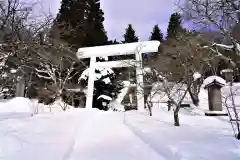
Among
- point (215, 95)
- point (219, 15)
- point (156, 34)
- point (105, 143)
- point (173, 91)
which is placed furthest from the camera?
point (156, 34)

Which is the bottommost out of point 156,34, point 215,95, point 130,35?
point 215,95

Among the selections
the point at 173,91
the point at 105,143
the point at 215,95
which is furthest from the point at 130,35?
the point at 105,143

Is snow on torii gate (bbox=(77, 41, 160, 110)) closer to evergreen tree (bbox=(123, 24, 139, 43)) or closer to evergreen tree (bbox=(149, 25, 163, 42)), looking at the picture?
evergreen tree (bbox=(123, 24, 139, 43))

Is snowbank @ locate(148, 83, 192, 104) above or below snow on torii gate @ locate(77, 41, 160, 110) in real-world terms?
below

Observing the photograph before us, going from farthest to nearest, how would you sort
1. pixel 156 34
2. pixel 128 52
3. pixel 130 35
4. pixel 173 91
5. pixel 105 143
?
pixel 156 34 → pixel 130 35 → pixel 128 52 → pixel 173 91 → pixel 105 143

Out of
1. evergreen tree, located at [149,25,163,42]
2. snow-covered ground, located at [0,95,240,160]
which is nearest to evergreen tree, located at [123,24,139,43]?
evergreen tree, located at [149,25,163,42]

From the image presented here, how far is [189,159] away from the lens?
3340mm

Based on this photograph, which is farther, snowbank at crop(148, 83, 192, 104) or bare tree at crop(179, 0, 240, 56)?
snowbank at crop(148, 83, 192, 104)

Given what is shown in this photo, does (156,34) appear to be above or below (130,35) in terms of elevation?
above

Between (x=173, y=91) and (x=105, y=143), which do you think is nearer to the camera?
(x=105, y=143)

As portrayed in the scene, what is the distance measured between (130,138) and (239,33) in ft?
17.6

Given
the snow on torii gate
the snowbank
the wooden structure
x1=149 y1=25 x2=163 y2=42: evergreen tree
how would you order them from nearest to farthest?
the snowbank < the wooden structure < the snow on torii gate < x1=149 y1=25 x2=163 y2=42: evergreen tree

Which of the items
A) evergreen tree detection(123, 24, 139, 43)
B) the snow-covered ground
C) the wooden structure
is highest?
evergreen tree detection(123, 24, 139, 43)

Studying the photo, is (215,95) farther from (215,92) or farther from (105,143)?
(105,143)
